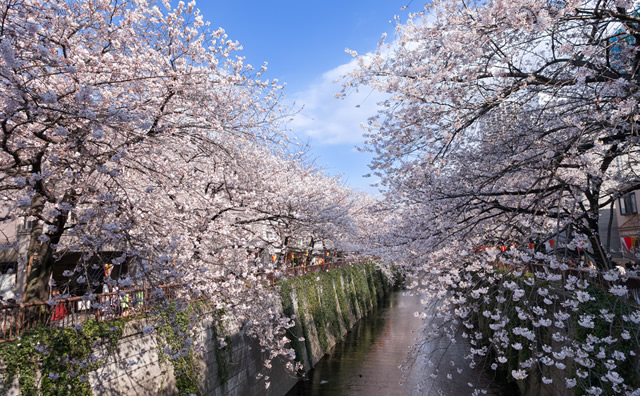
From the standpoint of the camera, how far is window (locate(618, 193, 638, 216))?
25.3 meters

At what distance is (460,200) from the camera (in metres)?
9.38

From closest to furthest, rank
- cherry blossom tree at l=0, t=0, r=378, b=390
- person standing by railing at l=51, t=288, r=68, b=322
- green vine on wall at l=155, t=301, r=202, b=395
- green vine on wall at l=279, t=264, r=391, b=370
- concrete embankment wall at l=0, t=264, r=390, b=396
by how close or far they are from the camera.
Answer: cherry blossom tree at l=0, t=0, r=378, b=390 → person standing by railing at l=51, t=288, r=68, b=322 → concrete embankment wall at l=0, t=264, r=390, b=396 → green vine on wall at l=155, t=301, r=202, b=395 → green vine on wall at l=279, t=264, r=391, b=370

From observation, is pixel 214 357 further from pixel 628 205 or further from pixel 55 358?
pixel 628 205

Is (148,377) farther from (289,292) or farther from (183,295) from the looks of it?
(289,292)

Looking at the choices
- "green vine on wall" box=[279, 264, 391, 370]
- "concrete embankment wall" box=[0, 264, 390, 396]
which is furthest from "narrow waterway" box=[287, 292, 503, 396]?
"green vine on wall" box=[279, 264, 391, 370]

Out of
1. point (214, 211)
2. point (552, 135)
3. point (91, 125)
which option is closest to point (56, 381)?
point (214, 211)

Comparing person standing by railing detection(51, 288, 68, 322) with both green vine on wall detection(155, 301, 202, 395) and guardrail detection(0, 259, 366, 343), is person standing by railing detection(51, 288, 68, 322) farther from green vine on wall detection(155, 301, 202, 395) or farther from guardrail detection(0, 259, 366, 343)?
green vine on wall detection(155, 301, 202, 395)

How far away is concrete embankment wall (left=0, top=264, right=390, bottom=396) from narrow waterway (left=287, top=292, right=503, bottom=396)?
846mm

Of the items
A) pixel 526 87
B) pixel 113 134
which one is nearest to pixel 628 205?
pixel 526 87

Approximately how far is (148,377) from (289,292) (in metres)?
8.70

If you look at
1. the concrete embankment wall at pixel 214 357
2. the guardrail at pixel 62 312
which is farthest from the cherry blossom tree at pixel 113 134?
the concrete embankment wall at pixel 214 357

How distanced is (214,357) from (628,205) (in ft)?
86.7

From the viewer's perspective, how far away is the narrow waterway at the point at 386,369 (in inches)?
611

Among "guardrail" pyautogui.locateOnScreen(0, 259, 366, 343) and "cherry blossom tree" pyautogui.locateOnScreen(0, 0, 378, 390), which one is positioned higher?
"cherry blossom tree" pyautogui.locateOnScreen(0, 0, 378, 390)
